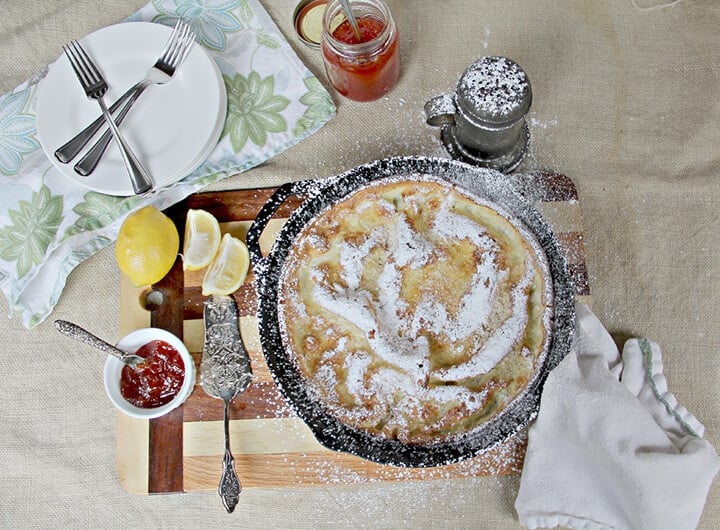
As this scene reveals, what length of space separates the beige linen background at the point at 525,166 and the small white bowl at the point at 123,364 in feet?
0.77

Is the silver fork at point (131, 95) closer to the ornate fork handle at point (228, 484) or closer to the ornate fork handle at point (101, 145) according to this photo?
the ornate fork handle at point (101, 145)

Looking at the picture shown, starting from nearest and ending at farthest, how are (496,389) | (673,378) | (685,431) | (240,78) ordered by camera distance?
(496,389) → (685,431) → (673,378) → (240,78)

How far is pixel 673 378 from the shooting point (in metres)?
2.04

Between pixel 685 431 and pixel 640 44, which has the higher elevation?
pixel 640 44

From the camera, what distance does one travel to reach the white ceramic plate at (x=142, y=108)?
6.66ft

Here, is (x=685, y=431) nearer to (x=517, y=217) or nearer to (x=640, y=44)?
(x=517, y=217)

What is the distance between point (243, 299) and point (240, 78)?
73 cm

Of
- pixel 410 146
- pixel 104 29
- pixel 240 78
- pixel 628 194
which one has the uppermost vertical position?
pixel 104 29

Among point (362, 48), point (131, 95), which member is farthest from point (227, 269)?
point (362, 48)

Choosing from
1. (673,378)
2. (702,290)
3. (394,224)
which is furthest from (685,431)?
(394,224)

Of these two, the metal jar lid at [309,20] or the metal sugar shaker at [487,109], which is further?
the metal jar lid at [309,20]

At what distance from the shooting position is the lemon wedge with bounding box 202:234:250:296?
196cm

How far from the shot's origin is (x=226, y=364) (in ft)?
6.40

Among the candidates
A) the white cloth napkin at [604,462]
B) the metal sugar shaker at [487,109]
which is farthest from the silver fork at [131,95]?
the white cloth napkin at [604,462]
